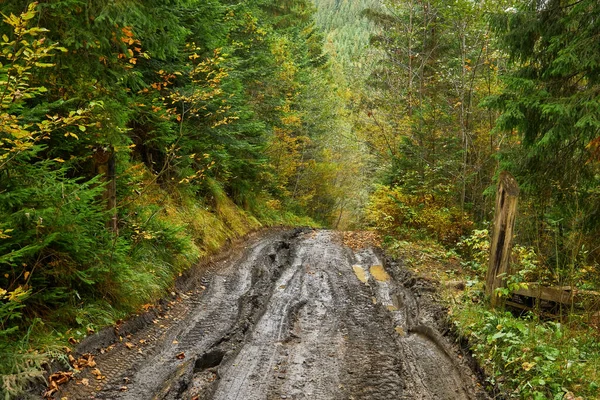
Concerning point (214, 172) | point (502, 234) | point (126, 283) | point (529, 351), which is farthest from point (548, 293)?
point (214, 172)

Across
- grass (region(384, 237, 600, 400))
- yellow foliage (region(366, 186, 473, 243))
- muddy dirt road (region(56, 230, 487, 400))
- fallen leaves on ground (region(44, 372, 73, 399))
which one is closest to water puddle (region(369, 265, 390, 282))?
muddy dirt road (region(56, 230, 487, 400))

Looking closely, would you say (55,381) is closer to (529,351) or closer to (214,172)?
(529,351)

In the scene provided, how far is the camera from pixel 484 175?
12359mm

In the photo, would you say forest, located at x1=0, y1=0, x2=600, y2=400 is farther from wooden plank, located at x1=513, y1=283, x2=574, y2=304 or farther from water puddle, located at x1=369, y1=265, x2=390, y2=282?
water puddle, located at x1=369, y1=265, x2=390, y2=282

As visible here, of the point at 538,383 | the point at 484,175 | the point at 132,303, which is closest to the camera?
the point at 538,383

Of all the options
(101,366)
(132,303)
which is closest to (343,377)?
(101,366)

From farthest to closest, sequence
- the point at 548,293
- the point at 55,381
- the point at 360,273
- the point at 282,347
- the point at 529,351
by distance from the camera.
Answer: the point at 360,273 → the point at 548,293 → the point at 282,347 → the point at 529,351 → the point at 55,381

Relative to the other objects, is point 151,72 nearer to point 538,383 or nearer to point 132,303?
point 132,303

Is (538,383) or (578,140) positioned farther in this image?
(578,140)

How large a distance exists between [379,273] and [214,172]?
766 cm

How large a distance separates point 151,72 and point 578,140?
8.81 m

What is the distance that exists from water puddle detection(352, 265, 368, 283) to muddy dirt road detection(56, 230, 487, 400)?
527 mm

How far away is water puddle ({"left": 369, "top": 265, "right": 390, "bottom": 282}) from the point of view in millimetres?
9598

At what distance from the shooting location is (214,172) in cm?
1475
